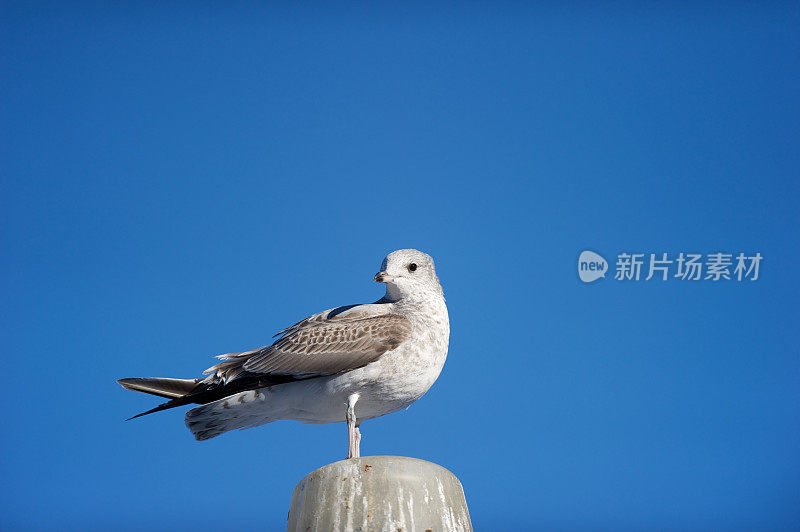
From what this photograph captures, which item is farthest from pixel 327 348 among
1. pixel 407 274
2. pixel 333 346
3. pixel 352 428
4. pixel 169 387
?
pixel 169 387

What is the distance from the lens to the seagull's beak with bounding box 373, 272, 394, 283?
1041 centimetres

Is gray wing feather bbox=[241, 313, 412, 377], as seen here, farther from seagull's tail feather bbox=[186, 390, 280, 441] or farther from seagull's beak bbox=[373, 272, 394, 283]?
seagull's beak bbox=[373, 272, 394, 283]

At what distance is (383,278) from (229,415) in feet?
8.98

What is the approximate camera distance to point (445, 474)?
794cm

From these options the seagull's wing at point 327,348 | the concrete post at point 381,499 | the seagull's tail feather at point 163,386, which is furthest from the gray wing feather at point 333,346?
the concrete post at point 381,499

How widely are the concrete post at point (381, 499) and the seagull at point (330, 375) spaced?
5.57 feet

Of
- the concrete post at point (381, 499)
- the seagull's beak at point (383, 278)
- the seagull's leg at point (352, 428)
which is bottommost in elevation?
the concrete post at point (381, 499)

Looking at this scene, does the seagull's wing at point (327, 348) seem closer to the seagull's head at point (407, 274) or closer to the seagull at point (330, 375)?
the seagull at point (330, 375)

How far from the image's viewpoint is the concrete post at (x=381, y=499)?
7.39 meters

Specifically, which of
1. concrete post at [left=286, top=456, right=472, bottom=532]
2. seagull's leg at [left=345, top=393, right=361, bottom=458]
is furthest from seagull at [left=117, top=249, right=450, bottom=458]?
concrete post at [left=286, top=456, right=472, bottom=532]

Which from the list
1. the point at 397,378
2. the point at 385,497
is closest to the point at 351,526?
the point at 385,497

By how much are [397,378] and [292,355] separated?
1.43 meters

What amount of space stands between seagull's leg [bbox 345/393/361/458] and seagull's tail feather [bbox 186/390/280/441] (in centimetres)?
111

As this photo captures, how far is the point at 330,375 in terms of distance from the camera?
973 centimetres
